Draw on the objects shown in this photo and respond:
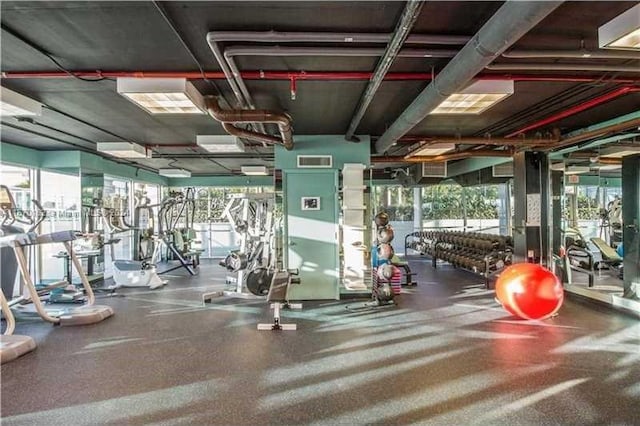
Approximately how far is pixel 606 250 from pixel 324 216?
487 cm

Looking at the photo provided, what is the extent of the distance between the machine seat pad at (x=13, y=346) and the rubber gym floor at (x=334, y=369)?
0.27ft

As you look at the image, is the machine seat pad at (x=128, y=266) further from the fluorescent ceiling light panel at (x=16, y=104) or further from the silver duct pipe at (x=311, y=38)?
the silver duct pipe at (x=311, y=38)

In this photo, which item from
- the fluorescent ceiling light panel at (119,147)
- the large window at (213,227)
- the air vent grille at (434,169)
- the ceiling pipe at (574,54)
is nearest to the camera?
the ceiling pipe at (574,54)

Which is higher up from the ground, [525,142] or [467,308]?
[525,142]

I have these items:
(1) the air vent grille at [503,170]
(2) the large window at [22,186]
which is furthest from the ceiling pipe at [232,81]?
(1) the air vent grille at [503,170]

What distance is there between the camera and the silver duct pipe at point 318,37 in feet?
9.14

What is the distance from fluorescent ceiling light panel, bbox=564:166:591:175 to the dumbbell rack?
1612 millimetres

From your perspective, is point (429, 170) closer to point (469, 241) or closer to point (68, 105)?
point (469, 241)

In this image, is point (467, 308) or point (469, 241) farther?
point (469, 241)

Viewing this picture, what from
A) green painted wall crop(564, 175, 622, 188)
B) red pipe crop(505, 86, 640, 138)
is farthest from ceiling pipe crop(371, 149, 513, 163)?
green painted wall crop(564, 175, 622, 188)

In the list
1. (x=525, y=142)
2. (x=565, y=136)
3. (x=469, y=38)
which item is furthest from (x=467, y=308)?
(x=469, y=38)

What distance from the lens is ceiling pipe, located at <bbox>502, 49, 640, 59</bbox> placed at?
2904mm

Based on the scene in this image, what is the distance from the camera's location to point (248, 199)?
6.97 m

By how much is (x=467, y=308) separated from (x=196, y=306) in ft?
13.0
